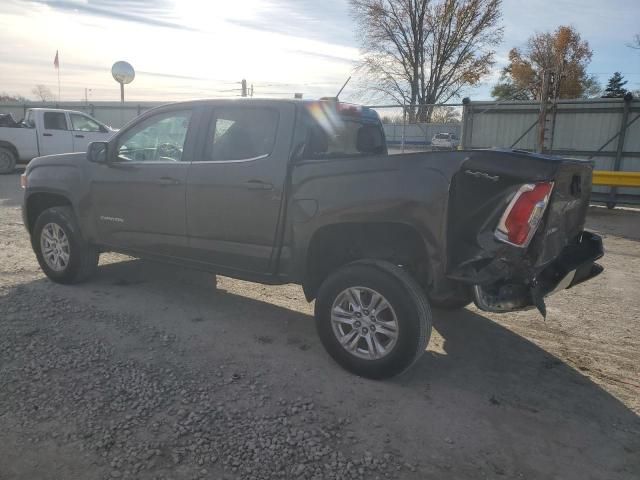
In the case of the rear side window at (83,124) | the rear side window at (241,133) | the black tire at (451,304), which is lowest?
the black tire at (451,304)

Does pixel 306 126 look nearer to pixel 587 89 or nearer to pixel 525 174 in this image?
pixel 525 174

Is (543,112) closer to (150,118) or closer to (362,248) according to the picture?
(362,248)

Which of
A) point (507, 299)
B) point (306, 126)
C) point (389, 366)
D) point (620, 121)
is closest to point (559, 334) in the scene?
point (507, 299)

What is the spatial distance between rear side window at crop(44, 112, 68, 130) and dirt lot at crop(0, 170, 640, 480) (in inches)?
487

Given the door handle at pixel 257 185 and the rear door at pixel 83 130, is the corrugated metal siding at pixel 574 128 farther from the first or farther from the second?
the rear door at pixel 83 130

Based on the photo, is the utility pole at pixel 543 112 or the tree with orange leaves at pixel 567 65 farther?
the tree with orange leaves at pixel 567 65

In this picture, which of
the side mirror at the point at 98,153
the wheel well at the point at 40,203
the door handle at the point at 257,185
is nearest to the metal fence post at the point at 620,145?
the door handle at the point at 257,185

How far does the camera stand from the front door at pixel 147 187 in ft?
14.2

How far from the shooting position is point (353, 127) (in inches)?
172

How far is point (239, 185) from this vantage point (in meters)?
3.88

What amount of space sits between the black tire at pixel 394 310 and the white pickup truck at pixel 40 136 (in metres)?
14.2

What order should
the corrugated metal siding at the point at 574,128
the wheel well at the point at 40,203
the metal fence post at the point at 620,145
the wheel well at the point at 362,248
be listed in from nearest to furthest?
the wheel well at the point at 362,248
the wheel well at the point at 40,203
the metal fence post at the point at 620,145
the corrugated metal siding at the point at 574,128

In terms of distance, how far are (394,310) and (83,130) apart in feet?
51.3

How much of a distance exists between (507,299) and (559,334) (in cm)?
156
